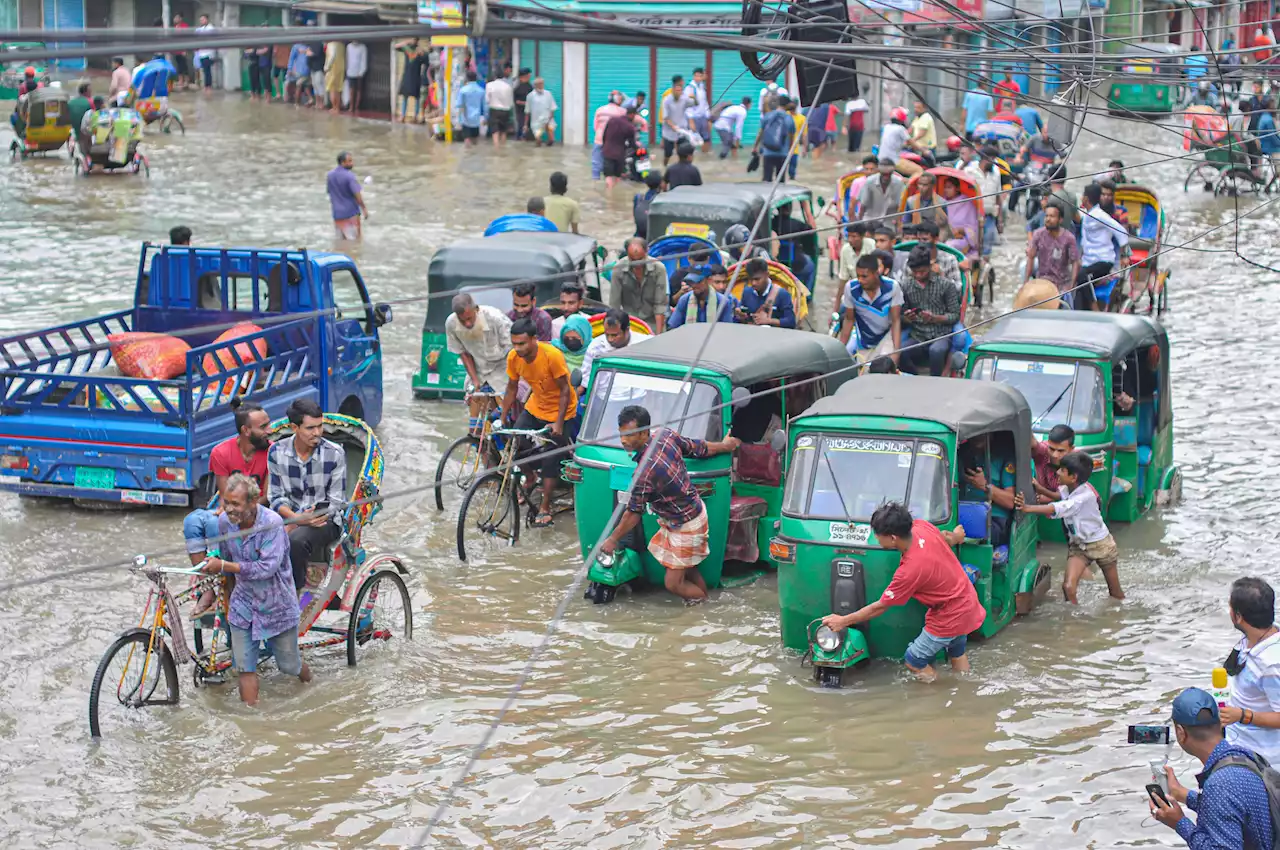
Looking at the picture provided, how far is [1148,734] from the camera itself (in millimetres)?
6430

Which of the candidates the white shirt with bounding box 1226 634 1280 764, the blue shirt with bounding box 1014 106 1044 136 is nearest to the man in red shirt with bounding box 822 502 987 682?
the white shirt with bounding box 1226 634 1280 764

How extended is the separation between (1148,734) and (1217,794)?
2.60ft

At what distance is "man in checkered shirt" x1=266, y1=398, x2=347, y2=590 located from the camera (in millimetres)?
9672

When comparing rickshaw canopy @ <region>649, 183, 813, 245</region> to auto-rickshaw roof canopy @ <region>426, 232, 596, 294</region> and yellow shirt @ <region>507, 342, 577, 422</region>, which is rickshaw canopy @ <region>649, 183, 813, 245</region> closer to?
auto-rickshaw roof canopy @ <region>426, 232, 596, 294</region>

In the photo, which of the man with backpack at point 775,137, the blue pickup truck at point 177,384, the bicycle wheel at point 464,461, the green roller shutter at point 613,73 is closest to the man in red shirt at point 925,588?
the bicycle wheel at point 464,461

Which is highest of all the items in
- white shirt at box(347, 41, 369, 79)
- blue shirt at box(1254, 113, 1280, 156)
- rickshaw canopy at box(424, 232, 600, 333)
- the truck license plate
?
white shirt at box(347, 41, 369, 79)

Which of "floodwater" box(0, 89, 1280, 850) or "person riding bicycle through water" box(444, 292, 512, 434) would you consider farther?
"person riding bicycle through water" box(444, 292, 512, 434)

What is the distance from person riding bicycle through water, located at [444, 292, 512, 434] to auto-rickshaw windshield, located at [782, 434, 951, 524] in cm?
402

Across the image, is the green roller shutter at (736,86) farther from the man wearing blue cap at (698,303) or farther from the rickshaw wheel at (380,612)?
the rickshaw wheel at (380,612)

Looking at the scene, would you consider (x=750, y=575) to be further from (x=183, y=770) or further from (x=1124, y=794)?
(x=183, y=770)

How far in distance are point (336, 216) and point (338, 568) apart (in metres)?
14.6

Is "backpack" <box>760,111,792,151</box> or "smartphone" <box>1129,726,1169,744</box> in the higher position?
"backpack" <box>760,111,792,151</box>

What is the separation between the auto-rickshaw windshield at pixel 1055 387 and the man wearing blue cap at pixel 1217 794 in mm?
6445

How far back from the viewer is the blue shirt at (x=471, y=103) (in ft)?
116
